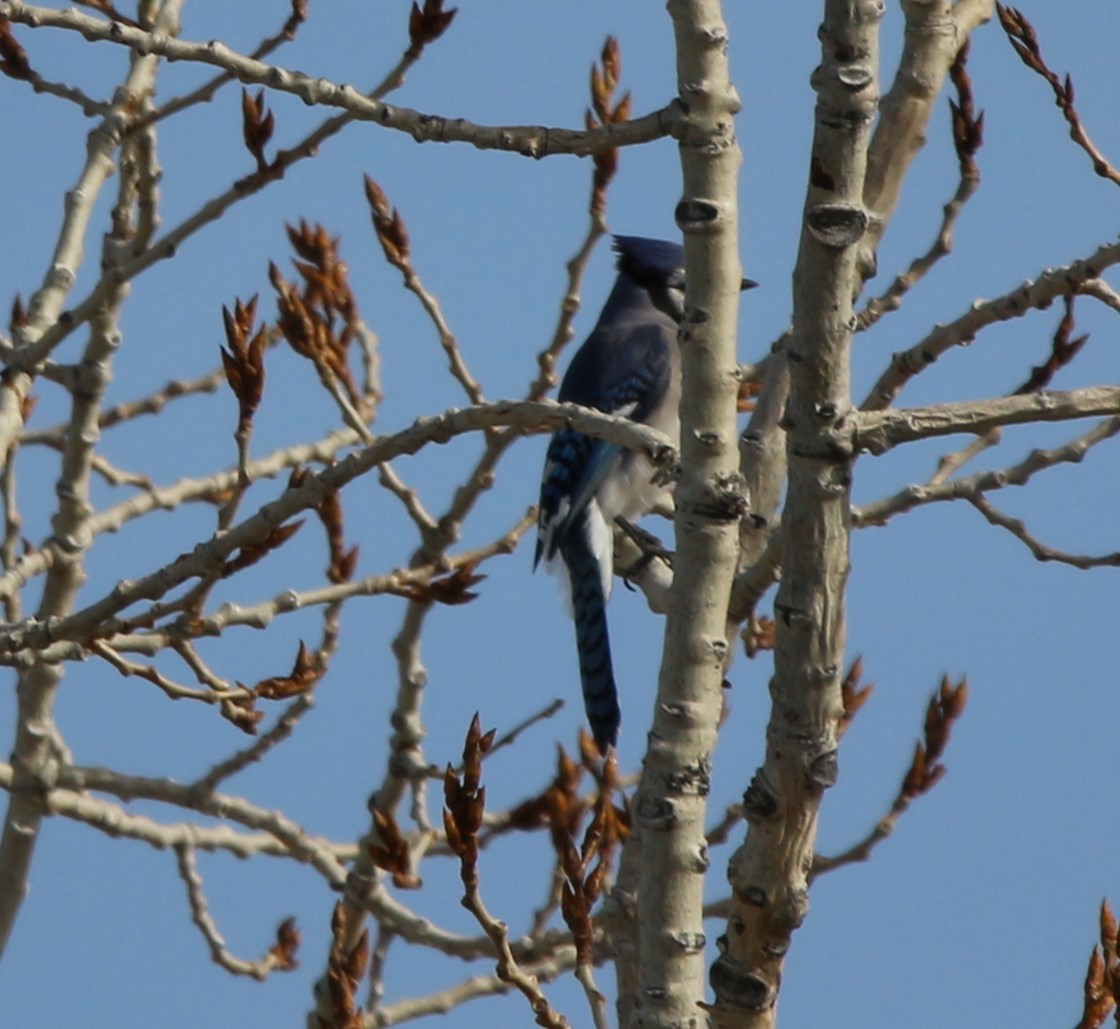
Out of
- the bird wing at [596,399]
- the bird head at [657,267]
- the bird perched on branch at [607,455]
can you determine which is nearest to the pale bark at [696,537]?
the bird perched on branch at [607,455]

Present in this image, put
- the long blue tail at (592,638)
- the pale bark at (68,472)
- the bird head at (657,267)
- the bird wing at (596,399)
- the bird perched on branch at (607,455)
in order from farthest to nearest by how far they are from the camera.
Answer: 1. the bird head at (657,267)
2. the bird wing at (596,399)
3. the bird perched on branch at (607,455)
4. the long blue tail at (592,638)
5. the pale bark at (68,472)

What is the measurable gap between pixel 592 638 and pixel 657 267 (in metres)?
1.61

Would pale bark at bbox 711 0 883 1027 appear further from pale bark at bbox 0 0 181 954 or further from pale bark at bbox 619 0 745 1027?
pale bark at bbox 0 0 181 954

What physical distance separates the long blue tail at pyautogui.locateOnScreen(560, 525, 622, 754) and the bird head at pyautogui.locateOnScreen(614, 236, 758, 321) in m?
1.13

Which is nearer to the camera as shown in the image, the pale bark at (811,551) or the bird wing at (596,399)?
the pale bark at (811,551)

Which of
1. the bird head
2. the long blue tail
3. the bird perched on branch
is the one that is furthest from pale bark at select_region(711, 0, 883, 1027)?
the bird head

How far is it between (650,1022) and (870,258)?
1.29 meters

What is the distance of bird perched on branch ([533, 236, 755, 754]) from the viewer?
14.3 ft

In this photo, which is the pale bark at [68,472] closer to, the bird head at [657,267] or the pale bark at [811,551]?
the pale bark at [811,551]

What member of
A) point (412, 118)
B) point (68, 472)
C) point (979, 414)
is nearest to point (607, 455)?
point (68, 472)

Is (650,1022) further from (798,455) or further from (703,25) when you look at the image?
(703,25)

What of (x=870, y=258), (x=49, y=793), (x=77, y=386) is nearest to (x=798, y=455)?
(x=870, y=258)

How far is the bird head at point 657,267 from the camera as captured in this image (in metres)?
5.51

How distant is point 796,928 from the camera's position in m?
1.95
